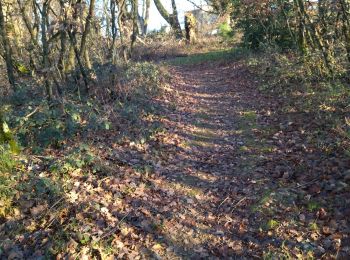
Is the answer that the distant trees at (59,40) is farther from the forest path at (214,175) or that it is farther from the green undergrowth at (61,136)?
the forest path at (214,175)

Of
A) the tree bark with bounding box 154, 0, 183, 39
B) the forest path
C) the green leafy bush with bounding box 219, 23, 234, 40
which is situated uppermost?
the tree bark with bounding box 154, 0, 183, 39

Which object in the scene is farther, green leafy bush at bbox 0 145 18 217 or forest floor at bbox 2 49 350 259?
green leafy bush at bbox 0 145 18 217

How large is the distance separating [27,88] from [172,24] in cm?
2084

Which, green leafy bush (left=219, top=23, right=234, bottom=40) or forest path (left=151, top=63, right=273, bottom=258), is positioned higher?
green leafy bush (left=219, top=23, right=234, bottom=40)

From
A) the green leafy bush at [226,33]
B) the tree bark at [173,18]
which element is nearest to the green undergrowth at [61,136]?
the green leafy bush at [226,33]

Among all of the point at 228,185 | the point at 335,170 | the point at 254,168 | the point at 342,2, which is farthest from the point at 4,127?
the point at 342,2

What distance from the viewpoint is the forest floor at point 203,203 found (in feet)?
15.2

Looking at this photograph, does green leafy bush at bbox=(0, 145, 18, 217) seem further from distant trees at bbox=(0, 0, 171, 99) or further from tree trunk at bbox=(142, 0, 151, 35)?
tree trunk at bbox=(142, 0, 151, 35)

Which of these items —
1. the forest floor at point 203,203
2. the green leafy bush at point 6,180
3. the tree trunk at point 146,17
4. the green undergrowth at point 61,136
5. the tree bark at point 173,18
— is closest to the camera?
the forest floor at point 203,203

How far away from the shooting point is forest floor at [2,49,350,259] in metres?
4.64

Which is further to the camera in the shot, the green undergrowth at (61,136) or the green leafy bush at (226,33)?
the green leafy bush at (226,33)

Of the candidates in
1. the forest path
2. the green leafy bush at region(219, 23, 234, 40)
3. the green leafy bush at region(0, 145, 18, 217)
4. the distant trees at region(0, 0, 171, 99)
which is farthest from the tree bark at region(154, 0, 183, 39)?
the green leafy bush at region(0, 145, 18, 217)

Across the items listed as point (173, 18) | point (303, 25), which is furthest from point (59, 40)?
point (173, 18)

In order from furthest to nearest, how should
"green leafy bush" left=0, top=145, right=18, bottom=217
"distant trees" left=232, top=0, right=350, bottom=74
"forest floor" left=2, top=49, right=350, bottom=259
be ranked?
"distant trees" left=232, top=0, right=350, bottom=74
"green leafy bush" left=0, top=145, right=18, bottom=217
"forest floor" left=2, top=49, right=350, bottom=259
